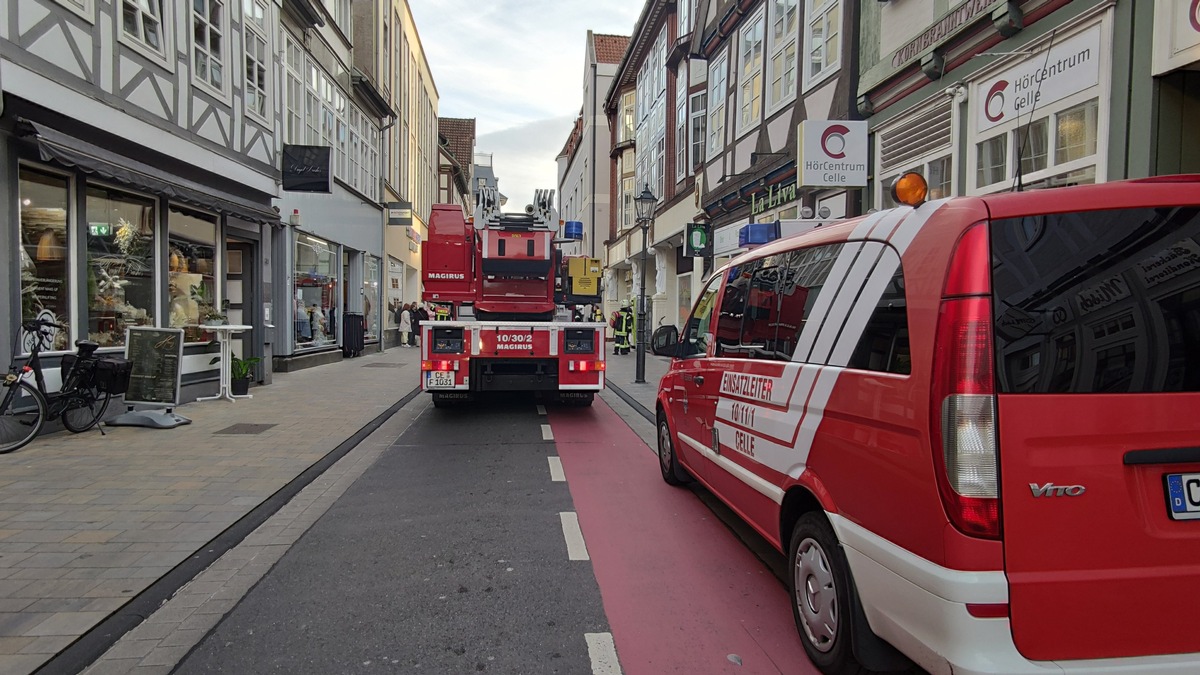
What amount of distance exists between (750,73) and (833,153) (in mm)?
6607

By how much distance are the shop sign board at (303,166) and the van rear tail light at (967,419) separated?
14202 millimetres

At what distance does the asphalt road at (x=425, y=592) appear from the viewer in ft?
10.4

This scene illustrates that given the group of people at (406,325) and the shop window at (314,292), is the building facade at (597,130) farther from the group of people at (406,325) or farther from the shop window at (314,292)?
the shop window at (314,292)

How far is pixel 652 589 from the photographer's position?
3990mm

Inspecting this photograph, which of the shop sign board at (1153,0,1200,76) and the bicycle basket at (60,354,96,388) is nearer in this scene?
the shop sign board at (1153,0,1200,76)

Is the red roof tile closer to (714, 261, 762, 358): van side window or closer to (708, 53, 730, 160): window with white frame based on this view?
(708, 53, 730, 160): window with white frame

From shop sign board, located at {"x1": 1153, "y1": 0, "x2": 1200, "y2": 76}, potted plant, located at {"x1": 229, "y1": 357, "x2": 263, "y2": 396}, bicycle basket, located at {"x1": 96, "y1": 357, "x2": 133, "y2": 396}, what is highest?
shop sign board, located at {"x1": 1153, "y1": 0, "x2": 1200, "y2": 76}

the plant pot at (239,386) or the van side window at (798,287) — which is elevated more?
the van side window at (798,287)

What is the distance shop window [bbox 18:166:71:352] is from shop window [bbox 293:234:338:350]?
7.83m

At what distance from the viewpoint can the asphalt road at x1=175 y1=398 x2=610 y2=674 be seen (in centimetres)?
316

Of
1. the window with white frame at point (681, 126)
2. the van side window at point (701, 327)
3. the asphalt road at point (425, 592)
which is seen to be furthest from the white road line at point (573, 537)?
the window with white frame at point (681, 126)

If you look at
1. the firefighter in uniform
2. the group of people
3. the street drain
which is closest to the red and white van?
the street drain

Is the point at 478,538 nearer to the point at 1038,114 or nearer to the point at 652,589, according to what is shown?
the point at 652,589

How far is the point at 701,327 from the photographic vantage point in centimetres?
561
